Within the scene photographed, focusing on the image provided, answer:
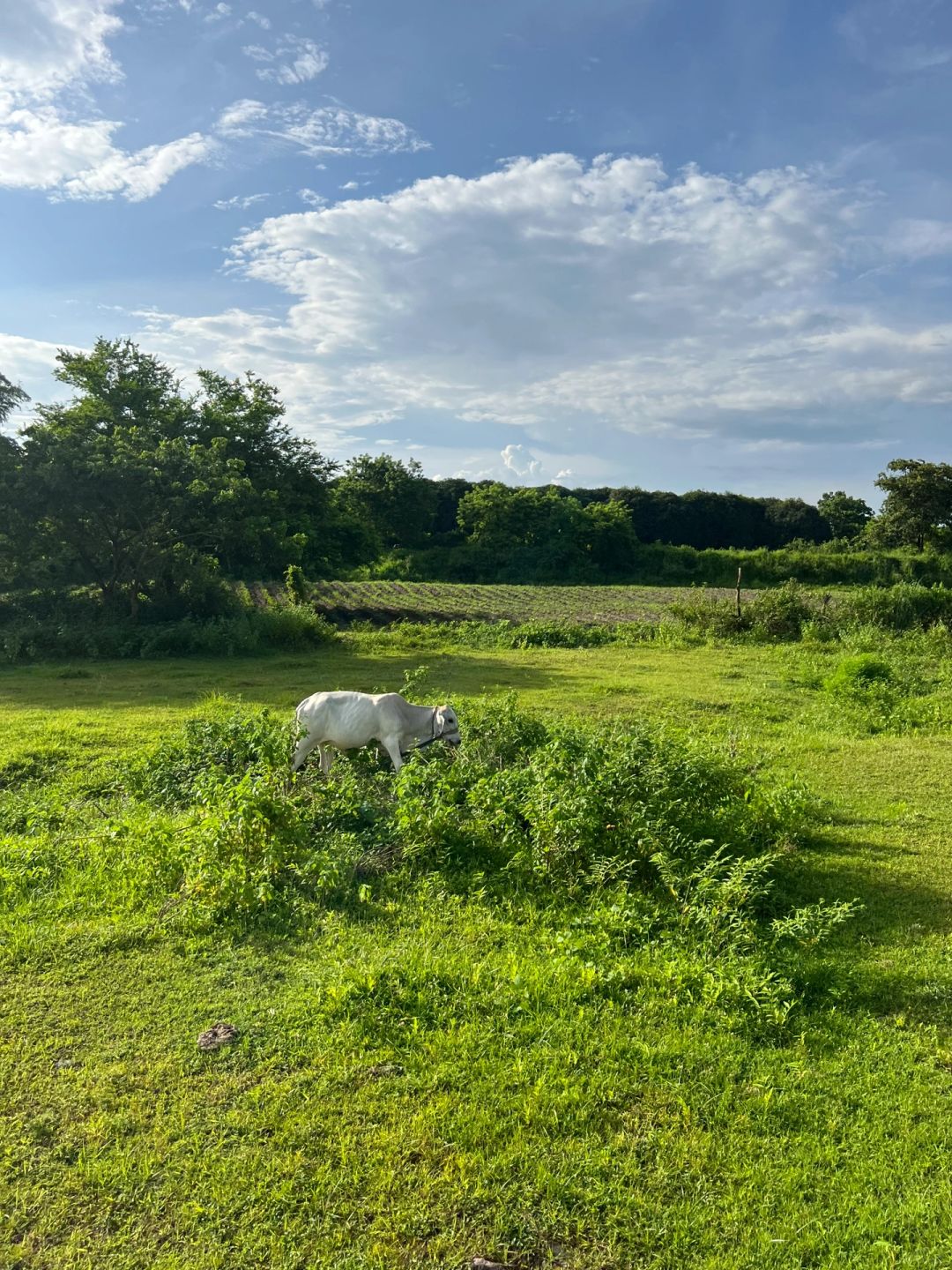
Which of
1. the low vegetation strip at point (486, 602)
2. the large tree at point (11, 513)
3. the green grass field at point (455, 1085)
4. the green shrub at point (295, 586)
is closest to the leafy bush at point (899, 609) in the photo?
the low vegetation strip at point (486, 602)

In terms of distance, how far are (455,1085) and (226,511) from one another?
732 inches

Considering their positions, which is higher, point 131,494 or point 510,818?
point 131,494

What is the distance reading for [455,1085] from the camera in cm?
378

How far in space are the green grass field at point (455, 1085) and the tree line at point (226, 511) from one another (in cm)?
1503

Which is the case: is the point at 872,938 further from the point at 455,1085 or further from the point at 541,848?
the point at 455,1085

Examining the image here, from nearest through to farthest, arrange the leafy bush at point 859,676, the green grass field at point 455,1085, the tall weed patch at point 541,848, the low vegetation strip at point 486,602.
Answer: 1. the green grass field at point 455,1085
2. the tall weed patch at point 541,848
3. the leafy bush at point 859,676
4. the low vegetation strip at point 486,602

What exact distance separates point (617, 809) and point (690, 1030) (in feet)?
6.99

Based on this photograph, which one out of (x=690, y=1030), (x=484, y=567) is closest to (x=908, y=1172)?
(x=690, y=1030)

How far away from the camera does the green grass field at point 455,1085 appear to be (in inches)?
120

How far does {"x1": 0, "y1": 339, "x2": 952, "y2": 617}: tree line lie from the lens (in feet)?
64.4

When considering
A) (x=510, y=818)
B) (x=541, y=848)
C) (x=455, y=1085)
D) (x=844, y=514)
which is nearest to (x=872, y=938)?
(x=541, y=848)

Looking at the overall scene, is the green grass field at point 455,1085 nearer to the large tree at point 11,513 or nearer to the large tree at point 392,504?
the large tree at point 11,513

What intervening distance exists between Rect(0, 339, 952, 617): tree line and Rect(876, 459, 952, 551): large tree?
76mm

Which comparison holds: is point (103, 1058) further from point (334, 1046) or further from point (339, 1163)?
point (339, 1163)
